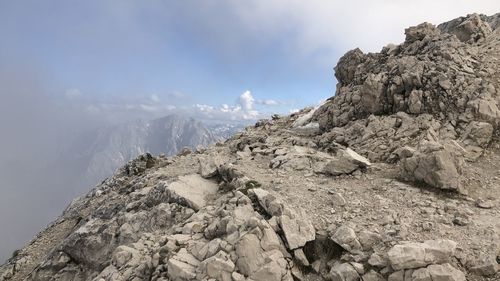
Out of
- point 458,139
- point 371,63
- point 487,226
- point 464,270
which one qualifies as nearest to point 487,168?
point 458,139

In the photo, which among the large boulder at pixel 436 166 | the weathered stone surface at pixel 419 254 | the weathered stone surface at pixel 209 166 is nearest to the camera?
the weathered stone surface at pixel 419 254

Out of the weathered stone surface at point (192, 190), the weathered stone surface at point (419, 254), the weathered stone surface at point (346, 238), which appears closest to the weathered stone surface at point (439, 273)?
the weathered stone surface at point (419, 254)

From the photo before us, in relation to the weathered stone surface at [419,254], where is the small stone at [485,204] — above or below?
above

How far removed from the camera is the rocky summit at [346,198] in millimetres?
13773

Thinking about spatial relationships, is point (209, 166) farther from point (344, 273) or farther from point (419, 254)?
point (419, 254)

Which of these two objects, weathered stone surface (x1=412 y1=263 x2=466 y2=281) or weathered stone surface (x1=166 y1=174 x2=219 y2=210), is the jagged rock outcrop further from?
weathered stone surface (x1=166 y1=174 x2=219 y2=210)

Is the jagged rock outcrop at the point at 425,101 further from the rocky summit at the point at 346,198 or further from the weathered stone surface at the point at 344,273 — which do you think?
the weathered stone surface at the point at 344,273

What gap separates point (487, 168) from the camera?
20.3 metres

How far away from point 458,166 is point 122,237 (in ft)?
62.8

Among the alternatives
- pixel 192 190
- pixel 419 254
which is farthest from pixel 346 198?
pixel 192 190

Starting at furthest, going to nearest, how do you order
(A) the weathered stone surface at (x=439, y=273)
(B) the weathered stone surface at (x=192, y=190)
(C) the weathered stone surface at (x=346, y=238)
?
(B) the weathered stone surface at (x=192, y=190) < (C) the weathered stone surface at (x=346, y=238) < (A) the weathered stone surface at (x=439, y=273)

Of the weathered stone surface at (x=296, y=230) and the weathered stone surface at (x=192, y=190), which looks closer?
the weathered stone surface at (x=296, y=230)

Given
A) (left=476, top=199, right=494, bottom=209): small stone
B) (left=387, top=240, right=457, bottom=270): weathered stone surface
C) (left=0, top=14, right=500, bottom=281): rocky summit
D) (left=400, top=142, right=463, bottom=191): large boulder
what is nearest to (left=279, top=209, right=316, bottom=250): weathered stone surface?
(left=0, top=14, right=500, bottom=281): rocky summit

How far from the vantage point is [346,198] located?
18.0 meters
